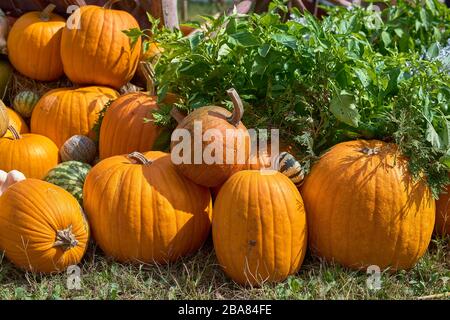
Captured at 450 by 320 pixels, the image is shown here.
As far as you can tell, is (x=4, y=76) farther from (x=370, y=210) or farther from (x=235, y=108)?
(x=370, y=210)

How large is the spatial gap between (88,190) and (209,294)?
2.46ft

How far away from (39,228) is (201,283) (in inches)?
27.8

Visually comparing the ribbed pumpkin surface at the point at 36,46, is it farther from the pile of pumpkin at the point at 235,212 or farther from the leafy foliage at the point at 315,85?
the pile of pumpkin at the point at 235,212

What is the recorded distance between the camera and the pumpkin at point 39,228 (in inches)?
108

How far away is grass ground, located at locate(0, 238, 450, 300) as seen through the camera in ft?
8.81

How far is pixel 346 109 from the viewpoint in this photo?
2.88 metres

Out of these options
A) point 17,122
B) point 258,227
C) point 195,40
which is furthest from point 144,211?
point 17,122

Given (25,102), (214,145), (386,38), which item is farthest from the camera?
(25,102)

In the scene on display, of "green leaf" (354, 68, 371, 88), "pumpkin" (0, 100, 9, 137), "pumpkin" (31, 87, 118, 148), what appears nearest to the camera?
"green leaf" (354, 68, 371, 88)

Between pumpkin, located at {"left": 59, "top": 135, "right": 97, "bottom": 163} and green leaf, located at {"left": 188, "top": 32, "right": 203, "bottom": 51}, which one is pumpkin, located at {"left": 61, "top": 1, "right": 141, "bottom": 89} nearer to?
pumpkin, located at {"left": 59, "top": 135, "right": 97, "bottom": 163}

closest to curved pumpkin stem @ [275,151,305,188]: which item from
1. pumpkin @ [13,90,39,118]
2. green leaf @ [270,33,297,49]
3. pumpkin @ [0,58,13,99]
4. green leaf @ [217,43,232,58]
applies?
green leaf @ [270,33,297,49]

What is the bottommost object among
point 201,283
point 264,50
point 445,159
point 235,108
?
point 201,283

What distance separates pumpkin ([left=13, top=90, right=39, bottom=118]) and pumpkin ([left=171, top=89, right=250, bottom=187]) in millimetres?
1569

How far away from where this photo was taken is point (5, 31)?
13.9 ft
